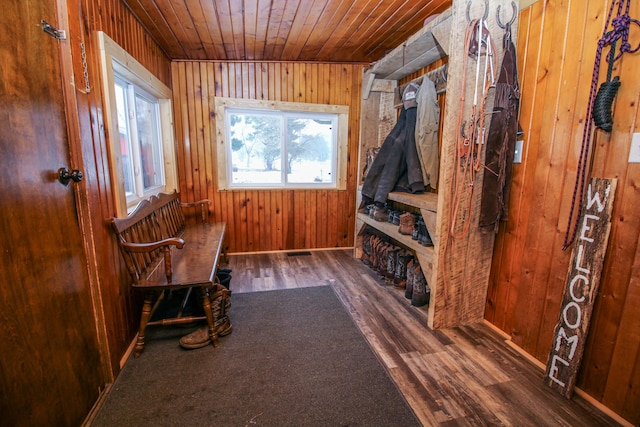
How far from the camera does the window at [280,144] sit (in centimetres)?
366

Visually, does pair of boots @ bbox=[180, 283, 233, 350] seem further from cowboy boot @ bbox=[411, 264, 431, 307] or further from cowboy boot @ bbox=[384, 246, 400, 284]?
cowboy boot @ bbox=[384, 246, 400, 284]

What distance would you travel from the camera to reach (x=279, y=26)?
264 centimetres

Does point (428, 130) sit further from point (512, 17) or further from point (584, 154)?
point (584, 154)

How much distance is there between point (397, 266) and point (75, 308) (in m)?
2.46

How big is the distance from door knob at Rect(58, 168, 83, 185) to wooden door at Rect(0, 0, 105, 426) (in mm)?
23

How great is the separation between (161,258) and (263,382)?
4.35 ft

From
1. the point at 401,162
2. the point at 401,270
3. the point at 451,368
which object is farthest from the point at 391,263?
the point at 451,368

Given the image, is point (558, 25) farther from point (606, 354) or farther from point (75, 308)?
point (75, 308)

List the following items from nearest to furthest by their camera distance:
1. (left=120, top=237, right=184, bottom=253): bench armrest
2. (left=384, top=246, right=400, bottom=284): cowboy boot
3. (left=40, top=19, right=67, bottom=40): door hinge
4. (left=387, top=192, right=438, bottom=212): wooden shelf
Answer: (left=40, top=19, right=67, bottom=40): door hinge < (left=120, top=237, right=184, bottom=253): bench armrest < (left=387, top=192, right=438, bottom=212): wooden shelf < (left=384, top=246, right=400, bottom=284): cowboy boot

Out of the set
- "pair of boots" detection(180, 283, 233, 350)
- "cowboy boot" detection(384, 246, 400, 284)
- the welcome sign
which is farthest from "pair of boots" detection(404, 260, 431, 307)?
"pair of boots" detection(180, 283, 233, 350)

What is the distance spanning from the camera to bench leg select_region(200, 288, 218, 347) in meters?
1.97

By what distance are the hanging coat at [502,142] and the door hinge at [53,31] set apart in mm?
2359

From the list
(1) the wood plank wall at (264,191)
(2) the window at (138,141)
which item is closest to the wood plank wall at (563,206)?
(1) the wood plank wall at (264,191)

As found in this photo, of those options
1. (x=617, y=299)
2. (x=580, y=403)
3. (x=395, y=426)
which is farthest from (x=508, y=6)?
(x=395, y=426)
